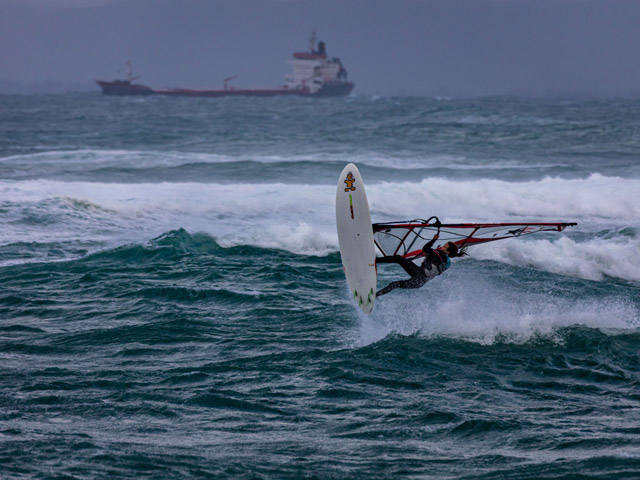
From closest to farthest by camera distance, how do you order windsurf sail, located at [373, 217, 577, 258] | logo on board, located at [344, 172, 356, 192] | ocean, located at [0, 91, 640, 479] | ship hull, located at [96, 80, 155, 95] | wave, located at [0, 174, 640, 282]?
ocean, located at [0, 91, 640, 479] → logo on board, located at [344, 172, 356, 192] → windsurf sail, located at [373, 217, 577, 258] → wave, located at [0, 174, 640, 282] → ship hull, located at [96, 80, 155, 95]

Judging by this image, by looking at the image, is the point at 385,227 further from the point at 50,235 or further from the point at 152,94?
the point at 152,94

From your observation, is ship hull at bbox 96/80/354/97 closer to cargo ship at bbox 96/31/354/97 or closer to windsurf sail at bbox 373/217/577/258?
cargo ship at bbox 96/31/354/97

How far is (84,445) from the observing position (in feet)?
23.4

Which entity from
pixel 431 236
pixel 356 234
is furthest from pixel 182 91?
pixel 356 234

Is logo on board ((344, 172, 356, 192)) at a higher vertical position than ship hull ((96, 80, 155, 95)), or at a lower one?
lower

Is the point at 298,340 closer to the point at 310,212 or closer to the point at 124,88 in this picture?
the point at 310,212

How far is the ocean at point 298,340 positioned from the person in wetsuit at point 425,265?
915 mm

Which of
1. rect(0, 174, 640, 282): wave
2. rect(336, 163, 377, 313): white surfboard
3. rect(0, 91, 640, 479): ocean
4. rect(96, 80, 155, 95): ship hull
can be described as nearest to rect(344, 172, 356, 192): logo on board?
rect(336, 163, 377, 313): white surfboard

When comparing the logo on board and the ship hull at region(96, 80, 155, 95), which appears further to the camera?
the ship hull at region(96, 80, 155, 95)

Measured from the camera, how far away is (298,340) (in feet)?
34.0

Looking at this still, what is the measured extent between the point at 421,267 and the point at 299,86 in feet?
321

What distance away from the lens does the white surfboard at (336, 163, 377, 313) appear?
891 cm

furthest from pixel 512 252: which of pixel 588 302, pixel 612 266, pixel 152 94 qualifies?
pixel 152 94

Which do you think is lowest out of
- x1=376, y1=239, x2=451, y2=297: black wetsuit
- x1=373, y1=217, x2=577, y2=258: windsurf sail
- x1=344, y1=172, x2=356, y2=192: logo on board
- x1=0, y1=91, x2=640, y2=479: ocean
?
x1=0, y1=91, x2=640, y2=479: ocean
